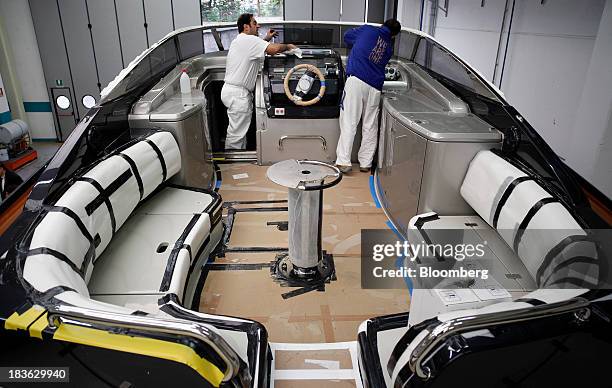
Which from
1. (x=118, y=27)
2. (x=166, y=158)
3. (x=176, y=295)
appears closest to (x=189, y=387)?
(x=176, y=295)

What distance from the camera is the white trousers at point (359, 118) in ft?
11.1

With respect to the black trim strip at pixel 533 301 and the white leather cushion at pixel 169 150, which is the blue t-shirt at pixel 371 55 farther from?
the black trim strip at pixel 533 301

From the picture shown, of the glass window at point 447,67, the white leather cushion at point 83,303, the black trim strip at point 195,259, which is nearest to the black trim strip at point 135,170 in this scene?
the black trim strip at point 195,259

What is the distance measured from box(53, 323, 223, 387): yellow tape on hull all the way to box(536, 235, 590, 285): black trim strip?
4.24ft

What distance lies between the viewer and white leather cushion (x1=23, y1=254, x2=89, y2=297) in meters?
1.21

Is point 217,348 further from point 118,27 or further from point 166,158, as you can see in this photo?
point 118,27

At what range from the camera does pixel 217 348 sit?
100 centimetres

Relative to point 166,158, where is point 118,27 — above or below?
above

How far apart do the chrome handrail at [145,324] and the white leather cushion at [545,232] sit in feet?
4.12

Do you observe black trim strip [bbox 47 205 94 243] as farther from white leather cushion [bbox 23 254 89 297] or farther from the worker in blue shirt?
the worker in blue shirt

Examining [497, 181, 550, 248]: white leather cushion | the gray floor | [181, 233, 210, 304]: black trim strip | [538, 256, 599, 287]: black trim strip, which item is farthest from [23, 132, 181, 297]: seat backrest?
the gray floor

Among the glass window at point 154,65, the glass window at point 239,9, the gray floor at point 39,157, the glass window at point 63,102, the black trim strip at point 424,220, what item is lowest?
the gray floor at point 39,157

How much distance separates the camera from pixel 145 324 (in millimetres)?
965

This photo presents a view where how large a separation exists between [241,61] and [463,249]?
2559 millimetres
